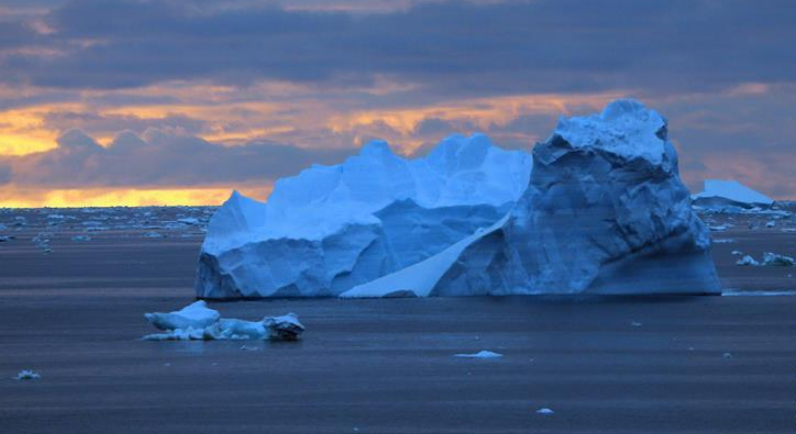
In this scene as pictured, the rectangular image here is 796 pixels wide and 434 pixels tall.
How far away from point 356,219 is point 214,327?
884 centimetres

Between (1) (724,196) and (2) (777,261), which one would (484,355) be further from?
(1) (724,196)

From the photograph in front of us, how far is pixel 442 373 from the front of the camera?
21109 mm

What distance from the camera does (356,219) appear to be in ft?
110

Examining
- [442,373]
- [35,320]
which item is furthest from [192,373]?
[35,320]

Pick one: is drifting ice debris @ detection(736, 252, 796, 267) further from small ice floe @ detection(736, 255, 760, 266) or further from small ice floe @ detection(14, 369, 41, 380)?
small ice floe @ detection(14, 369, 41, 380)

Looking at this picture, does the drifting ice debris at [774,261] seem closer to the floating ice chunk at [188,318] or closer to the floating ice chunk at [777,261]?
the floating ice chunk at [777,261]

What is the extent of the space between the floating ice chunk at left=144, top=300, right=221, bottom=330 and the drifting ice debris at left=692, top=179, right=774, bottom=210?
272 ft

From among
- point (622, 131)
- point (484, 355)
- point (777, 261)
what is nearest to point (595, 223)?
point (622, 131)

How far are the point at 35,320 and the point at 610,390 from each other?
52.4ft

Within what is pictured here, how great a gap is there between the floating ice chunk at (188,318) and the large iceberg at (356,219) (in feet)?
20.5

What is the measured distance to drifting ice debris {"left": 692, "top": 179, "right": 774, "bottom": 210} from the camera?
350ft

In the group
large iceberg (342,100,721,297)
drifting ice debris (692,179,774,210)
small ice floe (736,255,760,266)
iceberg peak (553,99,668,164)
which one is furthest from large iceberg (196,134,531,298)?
drifting ice debris (692,179,774,210)

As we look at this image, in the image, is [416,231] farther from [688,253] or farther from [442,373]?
[442,373]

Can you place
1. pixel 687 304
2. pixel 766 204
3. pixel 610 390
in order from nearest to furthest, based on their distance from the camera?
1. pixel 610 390
2. pixel 687 304
3. pixel 766 204
